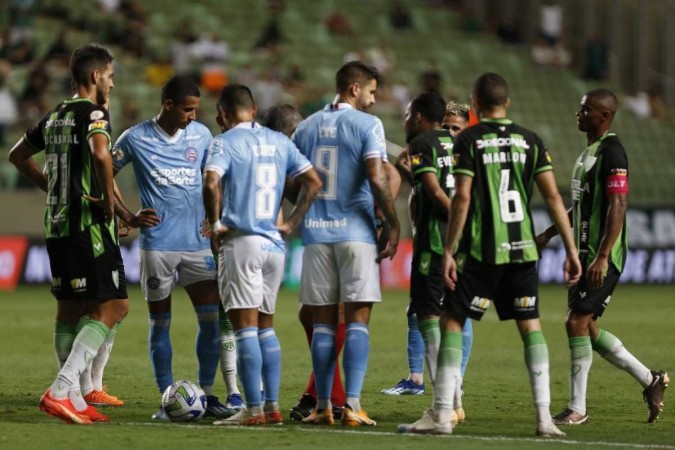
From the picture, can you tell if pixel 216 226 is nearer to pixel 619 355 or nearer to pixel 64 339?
pixel 64 339

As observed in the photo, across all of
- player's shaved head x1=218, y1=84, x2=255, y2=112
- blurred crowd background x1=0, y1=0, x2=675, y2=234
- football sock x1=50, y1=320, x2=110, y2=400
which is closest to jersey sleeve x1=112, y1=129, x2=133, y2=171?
player's shaved head x1=218, y1=84, x2=255, y2=112

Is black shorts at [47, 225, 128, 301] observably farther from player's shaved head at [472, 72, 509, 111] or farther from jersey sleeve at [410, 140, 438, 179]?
player's shaved head at [472, 72, 509, 111]

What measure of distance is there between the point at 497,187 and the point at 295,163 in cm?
140

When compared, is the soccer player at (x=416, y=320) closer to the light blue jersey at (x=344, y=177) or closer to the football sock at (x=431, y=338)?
the football sock at (x=431, y=338)

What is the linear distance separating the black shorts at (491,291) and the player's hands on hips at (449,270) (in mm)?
76

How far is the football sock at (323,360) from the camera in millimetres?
8961

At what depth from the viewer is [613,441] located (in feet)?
27.2

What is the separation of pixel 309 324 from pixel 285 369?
3416 millimetres

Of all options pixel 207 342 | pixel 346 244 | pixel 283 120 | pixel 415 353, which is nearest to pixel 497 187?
pixel 346 244

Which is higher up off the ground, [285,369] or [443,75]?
[443,75]

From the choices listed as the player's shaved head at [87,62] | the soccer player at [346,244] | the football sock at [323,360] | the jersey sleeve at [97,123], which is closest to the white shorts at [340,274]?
the soccer player at [346,244]

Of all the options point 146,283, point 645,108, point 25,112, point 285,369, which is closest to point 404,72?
point 645,108

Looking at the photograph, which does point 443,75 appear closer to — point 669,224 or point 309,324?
point 669,224

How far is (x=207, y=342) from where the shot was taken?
32.4 ft
